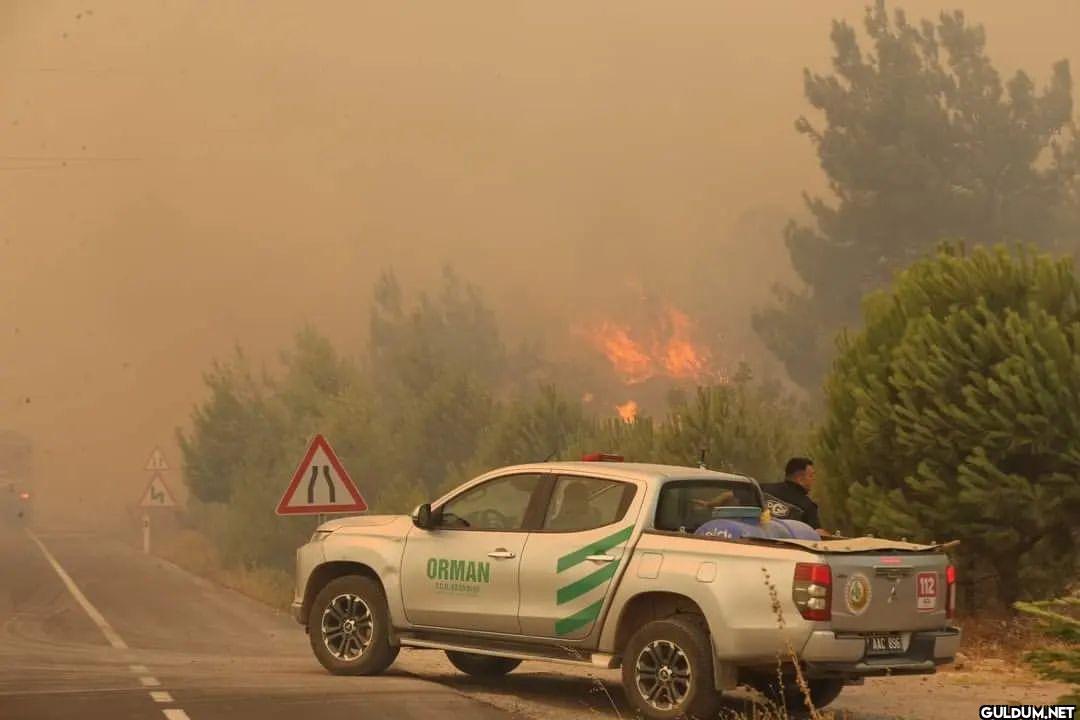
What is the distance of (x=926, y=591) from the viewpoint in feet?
37.6

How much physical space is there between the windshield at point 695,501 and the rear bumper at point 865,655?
1.51 meters

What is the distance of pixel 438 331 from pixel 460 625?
250ft

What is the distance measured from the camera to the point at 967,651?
17.0m

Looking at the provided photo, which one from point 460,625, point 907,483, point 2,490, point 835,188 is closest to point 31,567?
point 907,483

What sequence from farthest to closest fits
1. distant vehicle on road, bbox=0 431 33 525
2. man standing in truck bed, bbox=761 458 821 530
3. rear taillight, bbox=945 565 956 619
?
distant vehicle on road, bbox=0 431 33 525 < man standing in truck bed, bbox=761 458 821 530 < rear taillight, bbox=945 565 956 619

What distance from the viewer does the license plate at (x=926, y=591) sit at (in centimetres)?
1139

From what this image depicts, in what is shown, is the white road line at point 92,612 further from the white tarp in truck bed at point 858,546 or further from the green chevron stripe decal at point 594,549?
the white tarp in truck bed at point 858,546

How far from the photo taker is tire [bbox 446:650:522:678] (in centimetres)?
1433

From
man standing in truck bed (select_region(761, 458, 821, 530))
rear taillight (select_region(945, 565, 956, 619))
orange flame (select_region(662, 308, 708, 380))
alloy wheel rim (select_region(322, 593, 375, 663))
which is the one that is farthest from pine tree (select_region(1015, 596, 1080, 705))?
orange flame (select_region(662, 308, 708, 380))

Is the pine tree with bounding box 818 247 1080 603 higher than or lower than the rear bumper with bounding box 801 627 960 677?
higher

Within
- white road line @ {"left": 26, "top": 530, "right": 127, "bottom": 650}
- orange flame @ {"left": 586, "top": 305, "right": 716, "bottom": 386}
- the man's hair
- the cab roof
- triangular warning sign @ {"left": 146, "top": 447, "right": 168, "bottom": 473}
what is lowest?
white road line @ {"left": 26, "top": 530, "right": 127, "bottom": 650}

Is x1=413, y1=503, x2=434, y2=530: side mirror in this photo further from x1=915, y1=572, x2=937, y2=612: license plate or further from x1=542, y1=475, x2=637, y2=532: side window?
x1=915, y1=572, x2=937, y2=612: license plate

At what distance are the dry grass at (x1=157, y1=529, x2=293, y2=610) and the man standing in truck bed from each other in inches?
542

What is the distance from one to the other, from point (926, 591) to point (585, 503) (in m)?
2.57
